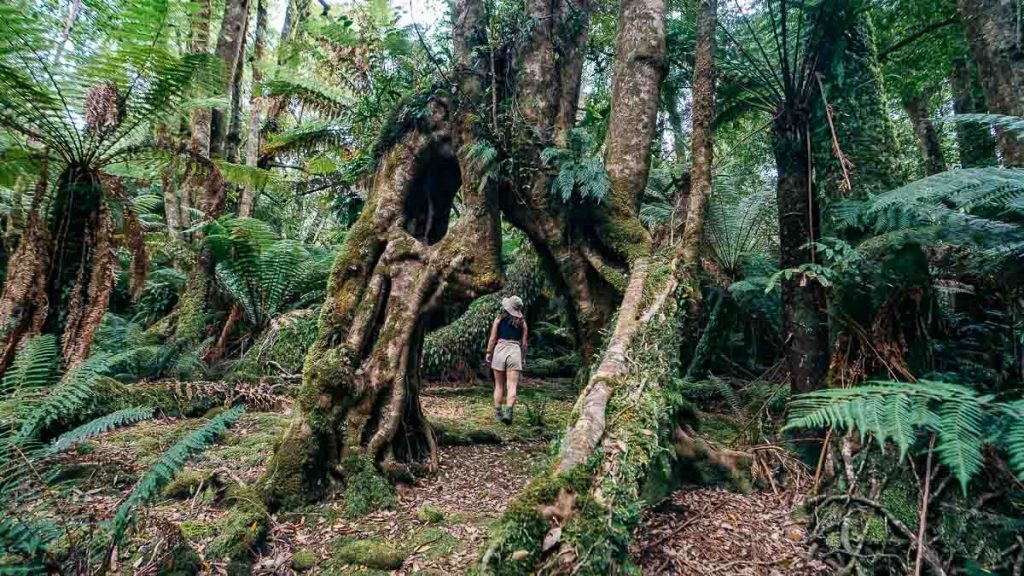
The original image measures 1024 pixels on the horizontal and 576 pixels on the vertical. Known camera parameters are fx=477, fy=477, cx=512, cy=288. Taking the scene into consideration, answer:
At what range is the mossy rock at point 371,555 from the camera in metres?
2.70

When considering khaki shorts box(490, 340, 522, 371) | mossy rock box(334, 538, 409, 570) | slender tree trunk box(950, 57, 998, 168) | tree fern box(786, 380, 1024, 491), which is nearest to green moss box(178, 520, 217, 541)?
mossy rock box(334, 538, 409, 570)

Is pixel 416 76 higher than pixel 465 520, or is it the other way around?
pixel 416 76

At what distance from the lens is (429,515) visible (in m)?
3.25

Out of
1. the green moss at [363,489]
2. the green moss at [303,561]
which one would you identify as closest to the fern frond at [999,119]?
the green moss at [363,489]

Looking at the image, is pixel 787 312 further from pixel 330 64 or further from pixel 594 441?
pixel 330 64

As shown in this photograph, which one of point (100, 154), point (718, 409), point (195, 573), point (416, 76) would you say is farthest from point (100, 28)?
point (718, 409)

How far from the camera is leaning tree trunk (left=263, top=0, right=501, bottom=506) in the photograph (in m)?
3.64

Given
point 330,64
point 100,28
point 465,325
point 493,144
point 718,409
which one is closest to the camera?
point 493,144

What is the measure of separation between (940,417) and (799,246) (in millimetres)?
2625

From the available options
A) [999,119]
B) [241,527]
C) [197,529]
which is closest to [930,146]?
[999,119]

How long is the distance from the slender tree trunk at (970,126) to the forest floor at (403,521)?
422 cm

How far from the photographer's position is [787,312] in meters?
4.30

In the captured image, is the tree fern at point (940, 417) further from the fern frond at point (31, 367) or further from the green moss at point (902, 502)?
the fern frond at point (31, 367)

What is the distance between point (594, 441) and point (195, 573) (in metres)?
2.16
